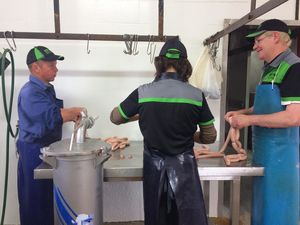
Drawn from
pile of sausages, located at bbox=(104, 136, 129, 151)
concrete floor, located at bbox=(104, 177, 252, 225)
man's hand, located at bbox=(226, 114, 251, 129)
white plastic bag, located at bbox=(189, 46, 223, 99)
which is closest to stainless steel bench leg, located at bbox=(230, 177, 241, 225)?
man's hand, located at bbox=(226, 114, 251, 129)

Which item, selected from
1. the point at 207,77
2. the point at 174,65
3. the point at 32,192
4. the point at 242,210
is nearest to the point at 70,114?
the point at 32,192

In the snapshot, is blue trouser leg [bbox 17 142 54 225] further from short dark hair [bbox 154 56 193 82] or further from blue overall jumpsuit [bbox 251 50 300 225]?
blue overall jumpsuit [bbox 251 50 300 225]

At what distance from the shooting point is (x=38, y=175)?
1.50 m

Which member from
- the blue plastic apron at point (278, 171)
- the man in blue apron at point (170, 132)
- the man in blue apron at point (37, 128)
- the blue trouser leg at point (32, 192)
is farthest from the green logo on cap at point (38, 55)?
the blue plastic apron at point (278, 171)

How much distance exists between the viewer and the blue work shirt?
180cm

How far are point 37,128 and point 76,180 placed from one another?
71cm

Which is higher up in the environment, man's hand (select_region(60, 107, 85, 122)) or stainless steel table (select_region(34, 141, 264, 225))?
man's hand (select_region(60, 107, 85, 122))

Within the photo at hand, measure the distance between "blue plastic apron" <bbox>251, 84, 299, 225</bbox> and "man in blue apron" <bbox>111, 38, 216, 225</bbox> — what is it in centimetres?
32

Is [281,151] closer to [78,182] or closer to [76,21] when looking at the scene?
[78,182]

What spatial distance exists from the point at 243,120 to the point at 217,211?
124 centimetres

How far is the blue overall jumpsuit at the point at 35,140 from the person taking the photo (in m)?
1.81

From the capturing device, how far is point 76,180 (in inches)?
49.8

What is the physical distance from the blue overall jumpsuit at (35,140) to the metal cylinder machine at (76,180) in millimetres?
540

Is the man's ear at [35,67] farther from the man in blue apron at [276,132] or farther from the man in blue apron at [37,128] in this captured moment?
the man in blue apron at [276,132]
